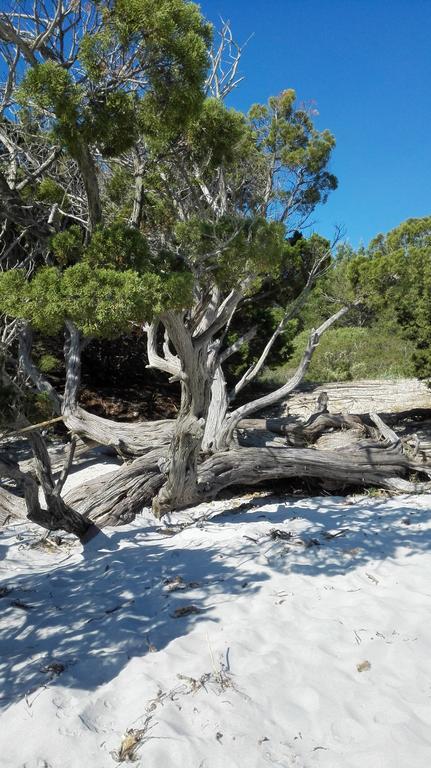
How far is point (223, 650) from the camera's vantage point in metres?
2.93

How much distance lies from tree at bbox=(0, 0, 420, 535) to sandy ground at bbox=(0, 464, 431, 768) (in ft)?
3.22

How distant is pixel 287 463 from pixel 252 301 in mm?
4194

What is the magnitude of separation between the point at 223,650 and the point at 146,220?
586cm

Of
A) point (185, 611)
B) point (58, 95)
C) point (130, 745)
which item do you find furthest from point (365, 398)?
point (130, 745)

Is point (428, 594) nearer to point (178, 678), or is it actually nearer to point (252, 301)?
point (178, 678)

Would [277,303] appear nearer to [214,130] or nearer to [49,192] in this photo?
[49,192]

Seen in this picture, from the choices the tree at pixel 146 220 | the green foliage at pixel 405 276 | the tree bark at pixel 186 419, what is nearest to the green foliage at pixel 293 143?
the tree at pixel 146 220

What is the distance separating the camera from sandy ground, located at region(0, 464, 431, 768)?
2266 mm

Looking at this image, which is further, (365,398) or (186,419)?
(365,398)

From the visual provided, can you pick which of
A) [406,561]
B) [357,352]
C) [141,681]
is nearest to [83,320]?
[141,681]

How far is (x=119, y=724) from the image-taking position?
2.39m

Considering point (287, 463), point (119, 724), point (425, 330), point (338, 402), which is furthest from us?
point (338, 402)

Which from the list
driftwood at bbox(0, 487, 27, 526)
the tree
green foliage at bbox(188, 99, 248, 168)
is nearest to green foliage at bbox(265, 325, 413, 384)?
the tree

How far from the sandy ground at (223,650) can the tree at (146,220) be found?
0.98 meters
